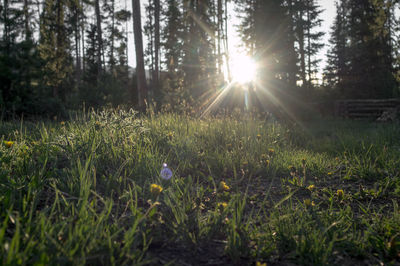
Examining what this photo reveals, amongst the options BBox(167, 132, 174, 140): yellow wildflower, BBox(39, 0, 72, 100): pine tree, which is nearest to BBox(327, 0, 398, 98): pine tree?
BBox(167, 132, 174, 140): yellow wildflower

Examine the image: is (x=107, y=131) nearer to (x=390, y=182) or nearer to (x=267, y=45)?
(x=390, y=182)

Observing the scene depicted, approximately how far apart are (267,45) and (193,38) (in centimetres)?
547

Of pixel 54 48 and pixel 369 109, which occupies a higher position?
pixel 54 48

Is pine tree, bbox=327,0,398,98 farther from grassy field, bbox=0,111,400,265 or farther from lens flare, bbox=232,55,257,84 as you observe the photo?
grassy field, bbox=0,111,400,265

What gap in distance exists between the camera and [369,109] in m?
15.3

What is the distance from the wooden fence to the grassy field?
12240 mm

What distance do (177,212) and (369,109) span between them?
55.0 ft

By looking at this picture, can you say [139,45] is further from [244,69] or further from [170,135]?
[244,69]

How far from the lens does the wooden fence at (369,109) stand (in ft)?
45.0

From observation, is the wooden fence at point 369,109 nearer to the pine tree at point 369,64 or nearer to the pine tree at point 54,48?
the pine tree at point 369,64

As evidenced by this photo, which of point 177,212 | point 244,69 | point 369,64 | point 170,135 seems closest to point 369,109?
point 369,64

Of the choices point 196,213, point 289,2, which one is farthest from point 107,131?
point 289,2

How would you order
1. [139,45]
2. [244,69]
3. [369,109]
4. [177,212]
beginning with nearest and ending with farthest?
[177,212]
[139,45]
[369,109]
[244,69]

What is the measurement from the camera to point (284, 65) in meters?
18.6
